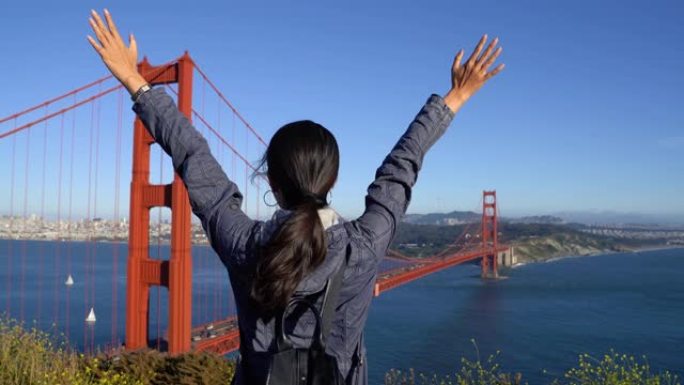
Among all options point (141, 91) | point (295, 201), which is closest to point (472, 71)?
point (295, 201)

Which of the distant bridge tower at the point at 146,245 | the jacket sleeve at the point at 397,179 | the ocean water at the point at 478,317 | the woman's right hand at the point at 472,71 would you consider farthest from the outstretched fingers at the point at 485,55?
the ocean water at the point at 478,317

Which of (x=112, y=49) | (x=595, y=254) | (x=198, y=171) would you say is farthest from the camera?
→ (x=595, y=254)

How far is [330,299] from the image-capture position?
2.27ft

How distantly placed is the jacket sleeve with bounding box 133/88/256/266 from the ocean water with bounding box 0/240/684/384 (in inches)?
293

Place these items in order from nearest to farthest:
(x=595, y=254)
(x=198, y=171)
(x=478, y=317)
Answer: (x=198, y=171), (x=478, y=317), (x=595, y=254)

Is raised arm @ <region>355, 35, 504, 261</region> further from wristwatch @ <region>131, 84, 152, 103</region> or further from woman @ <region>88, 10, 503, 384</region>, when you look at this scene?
wristwatch @ <region>131, 84, 152, 103</region>

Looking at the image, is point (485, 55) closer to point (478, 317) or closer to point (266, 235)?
point (266, 235)

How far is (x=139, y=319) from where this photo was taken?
8.07 m

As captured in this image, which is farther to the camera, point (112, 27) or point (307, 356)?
point (112, 27)

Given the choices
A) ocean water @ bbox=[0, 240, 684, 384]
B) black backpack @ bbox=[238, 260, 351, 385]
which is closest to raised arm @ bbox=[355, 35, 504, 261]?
black backpack @ bbox=[238, 260, 351, 385]

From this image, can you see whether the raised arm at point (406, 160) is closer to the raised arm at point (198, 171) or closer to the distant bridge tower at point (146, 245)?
the raised arm at point (198, 171)

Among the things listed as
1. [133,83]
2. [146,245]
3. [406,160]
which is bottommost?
[146,245]

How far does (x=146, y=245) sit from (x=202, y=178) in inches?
311

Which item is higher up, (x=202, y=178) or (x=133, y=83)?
(x=133, y=83)
